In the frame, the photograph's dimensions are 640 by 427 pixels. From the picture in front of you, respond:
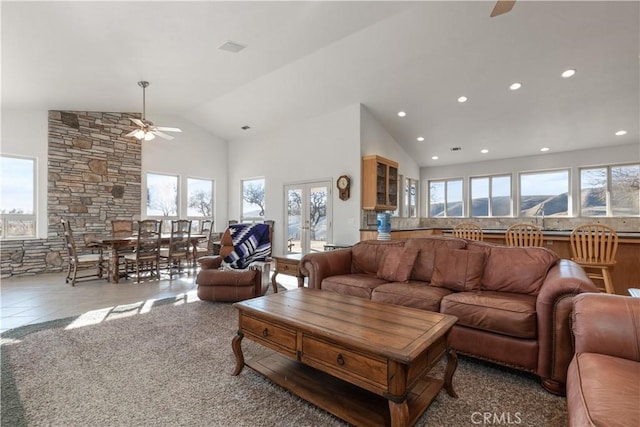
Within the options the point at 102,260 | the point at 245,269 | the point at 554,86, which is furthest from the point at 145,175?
the point at 554,86

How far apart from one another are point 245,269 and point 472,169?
6731mm

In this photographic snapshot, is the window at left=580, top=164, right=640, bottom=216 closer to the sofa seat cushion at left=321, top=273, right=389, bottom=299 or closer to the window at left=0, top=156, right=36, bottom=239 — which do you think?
the sofa seat cushion at left=321, top=273, right=389, bottom=299

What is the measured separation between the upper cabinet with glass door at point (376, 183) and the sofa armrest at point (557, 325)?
3859 mm

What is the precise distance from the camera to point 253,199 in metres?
8.23

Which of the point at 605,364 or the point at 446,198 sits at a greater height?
the point at 446,198

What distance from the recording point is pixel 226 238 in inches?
181

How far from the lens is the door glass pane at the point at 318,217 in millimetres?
6559

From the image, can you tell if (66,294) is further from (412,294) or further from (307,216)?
(412,294)

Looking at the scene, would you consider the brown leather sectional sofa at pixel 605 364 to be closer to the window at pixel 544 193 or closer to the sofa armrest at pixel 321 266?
the sofa armrest at pixel 321 266

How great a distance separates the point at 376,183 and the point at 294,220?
226 centimetres

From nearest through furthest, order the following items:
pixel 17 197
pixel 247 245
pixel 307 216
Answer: pixel 247 245
pixel 17 197
pixel 307 216

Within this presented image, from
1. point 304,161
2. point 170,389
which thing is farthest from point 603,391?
point 304,161

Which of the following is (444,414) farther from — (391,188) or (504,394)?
(391,188)

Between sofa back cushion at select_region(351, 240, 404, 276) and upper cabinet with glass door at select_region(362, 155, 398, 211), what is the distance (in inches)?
85.7
